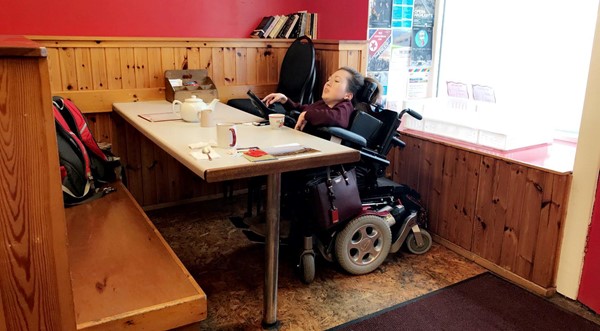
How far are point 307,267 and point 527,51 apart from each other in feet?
6.34

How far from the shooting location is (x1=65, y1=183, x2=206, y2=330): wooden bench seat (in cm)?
148

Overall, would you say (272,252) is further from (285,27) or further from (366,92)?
(285,27)

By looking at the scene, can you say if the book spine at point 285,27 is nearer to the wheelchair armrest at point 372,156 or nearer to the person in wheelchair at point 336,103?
the person in wheelchair at point 336,103

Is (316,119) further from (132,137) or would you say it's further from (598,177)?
(132,137)

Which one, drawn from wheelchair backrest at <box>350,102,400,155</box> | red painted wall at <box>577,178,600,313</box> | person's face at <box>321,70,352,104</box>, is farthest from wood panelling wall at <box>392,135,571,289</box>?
person's face at <box>321,70,352,104</box>

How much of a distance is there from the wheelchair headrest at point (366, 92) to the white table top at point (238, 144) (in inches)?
20.2

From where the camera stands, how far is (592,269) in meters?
→ 2.19

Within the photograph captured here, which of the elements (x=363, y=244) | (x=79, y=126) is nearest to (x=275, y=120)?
(x=363, y=244)

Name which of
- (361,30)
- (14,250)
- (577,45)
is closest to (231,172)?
(14,250)

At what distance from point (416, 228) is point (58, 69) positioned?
2360mm

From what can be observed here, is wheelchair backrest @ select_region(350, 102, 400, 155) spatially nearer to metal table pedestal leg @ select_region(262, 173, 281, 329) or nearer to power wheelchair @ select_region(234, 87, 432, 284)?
power wheelchair @ select_region(234, 87, 432, 284)

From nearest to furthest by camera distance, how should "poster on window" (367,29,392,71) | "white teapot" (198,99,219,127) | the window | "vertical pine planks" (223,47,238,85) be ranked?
"white teapot" (198,99,219,127)
the window
"vertical pine planks" (223,47,238,85)
"poster on window" (367,29,392,71)

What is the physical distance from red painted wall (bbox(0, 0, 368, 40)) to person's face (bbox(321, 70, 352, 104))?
1244 millimetres

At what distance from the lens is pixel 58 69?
2979 mm
